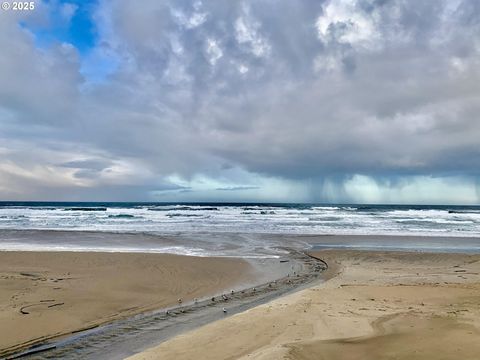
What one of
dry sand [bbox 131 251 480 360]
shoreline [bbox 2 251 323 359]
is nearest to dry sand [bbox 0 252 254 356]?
shoreline [bbox 2 251 323 359]

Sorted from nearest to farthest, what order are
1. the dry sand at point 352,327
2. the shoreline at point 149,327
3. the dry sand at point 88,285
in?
the dry sand at point 352,327 < the shoreline at point 149,327 < the dry sand at point 88,285

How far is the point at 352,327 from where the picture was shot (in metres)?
6.17

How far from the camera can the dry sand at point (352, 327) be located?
500 cm

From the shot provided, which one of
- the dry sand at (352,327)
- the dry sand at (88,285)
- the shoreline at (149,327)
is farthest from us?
the dry sand at (88,285)

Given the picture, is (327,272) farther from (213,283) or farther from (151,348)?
(151,348)

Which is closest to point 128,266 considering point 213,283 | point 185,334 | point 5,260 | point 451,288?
point 213,283

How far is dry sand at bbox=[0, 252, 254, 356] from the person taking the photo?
698cm

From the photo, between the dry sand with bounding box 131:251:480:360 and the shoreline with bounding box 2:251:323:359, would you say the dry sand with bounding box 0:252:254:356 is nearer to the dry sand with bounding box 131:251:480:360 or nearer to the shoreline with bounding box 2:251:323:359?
the shoreline with bounding box 2:251:323:359

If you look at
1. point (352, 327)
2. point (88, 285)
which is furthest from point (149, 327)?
point (88, 285)

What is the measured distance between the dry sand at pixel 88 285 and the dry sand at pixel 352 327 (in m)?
2.41

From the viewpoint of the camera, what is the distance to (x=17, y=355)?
5492 mm

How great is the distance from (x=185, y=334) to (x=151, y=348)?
72 cm

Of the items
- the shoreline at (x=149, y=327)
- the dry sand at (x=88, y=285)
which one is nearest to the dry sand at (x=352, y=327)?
the shoreline at (x=149, y=327)

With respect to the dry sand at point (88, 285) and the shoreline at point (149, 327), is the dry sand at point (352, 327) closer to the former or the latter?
the shoreline at point (149, 327)
